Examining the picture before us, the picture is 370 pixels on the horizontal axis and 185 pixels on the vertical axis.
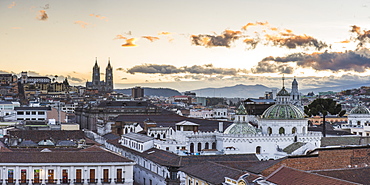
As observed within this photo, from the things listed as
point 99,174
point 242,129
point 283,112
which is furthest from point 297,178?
point 283,112

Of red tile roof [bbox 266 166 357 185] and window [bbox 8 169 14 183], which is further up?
red tile roof [bbox 266 166 357 185]

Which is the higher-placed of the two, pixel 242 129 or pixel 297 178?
pixel 242 129

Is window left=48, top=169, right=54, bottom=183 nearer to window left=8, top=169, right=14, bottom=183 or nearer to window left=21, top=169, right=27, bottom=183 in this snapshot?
window left=21, top=169, right=27, bottom=183

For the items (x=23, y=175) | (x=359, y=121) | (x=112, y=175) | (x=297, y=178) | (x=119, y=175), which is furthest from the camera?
(x=359, y=121)

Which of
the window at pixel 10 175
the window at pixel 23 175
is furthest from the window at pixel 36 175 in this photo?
the window at pixel 10 175

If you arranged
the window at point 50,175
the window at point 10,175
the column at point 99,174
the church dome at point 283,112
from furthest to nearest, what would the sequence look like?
the church dome at point 283,112, the column at point 99,174, the window at point 50,175, the window at point 10,175

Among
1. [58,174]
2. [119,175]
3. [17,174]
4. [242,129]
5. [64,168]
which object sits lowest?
[119,175]

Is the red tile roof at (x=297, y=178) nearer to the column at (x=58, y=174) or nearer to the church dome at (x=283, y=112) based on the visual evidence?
the column at (x=58, y=174)

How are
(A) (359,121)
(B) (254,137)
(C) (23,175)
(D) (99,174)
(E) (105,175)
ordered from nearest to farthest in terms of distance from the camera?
(C) (23,175) → (D) (99,174) → (E) (105,175) → (B) (254,137) → (A) (359,121)

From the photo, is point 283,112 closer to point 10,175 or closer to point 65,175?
point 65,175

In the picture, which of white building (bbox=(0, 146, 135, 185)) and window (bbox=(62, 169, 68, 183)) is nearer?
white building (bbox=(0, 146, 135, 185))

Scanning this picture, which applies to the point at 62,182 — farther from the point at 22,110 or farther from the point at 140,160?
the point at 22,110

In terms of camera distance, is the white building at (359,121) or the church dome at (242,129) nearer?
the church dome at (242,129)

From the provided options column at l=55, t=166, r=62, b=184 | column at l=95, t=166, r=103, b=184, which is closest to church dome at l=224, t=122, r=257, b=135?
column at l=95, t=166, r=103, b=184
